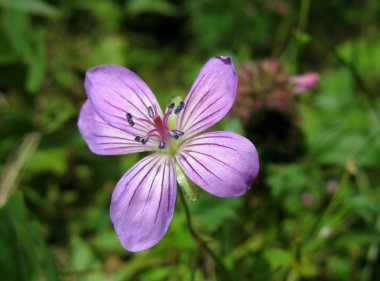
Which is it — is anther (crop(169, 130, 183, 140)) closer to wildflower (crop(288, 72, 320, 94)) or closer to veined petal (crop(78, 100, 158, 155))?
veined petal (crop(78, 100, 158, 155))

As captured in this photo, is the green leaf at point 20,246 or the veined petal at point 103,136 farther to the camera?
the green leaf at point 20,246

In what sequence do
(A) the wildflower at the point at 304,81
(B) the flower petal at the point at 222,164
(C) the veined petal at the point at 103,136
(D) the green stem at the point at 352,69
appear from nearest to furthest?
(B) the flower petal at the point at 222,164 < (C) the veined petal at the point at 103,136 < (D) the green stem at the point at 352,69 < (A) the wildflower at the point at 304,81

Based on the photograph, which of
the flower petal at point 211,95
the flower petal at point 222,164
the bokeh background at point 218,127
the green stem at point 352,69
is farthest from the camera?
the green stem at point 352,69

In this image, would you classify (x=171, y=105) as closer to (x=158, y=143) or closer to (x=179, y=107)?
(x=179, y=107)

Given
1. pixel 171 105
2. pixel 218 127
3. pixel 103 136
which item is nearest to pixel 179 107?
pixel 171 105

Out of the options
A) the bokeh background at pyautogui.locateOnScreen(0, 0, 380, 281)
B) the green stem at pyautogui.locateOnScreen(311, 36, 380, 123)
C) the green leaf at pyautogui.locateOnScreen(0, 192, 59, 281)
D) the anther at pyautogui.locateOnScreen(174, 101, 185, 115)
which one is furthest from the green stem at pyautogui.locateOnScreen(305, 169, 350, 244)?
the green leaf at pyautogui.locateOnScreen(0, 192, 59, 281)

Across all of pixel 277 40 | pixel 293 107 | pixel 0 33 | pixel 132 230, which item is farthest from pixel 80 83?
pixel 132 230

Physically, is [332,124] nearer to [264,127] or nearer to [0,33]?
[264,127]

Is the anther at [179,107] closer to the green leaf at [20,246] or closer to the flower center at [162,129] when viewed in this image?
the flower center at [162,129]

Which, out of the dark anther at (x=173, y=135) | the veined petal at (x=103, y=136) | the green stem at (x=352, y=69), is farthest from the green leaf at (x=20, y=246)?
the green stem at (x=352, y=69)
